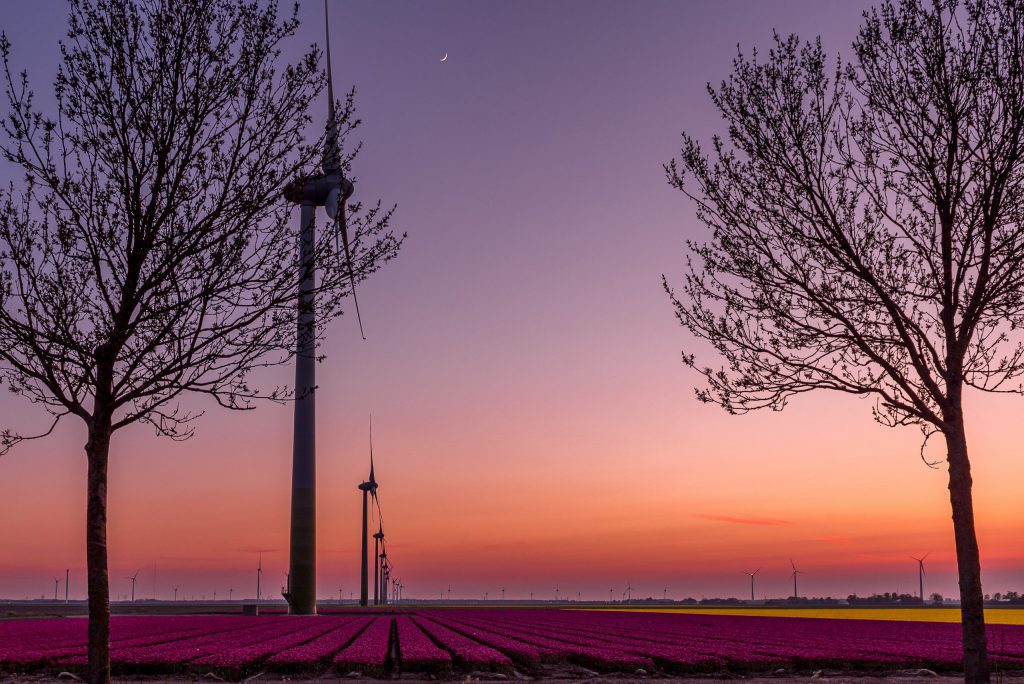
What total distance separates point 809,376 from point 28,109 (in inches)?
639

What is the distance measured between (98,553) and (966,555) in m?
16.2

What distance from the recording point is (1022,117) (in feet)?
54.4

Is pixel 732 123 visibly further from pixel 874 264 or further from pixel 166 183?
pixel 166 183

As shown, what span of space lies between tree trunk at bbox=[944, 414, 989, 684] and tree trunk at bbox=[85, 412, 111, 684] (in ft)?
51.2

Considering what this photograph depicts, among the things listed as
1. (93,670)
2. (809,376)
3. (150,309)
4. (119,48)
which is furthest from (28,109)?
(809,376)

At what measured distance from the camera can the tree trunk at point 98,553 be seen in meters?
15.5

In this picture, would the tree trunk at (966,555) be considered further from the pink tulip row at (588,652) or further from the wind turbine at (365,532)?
the wind turbine at (365,532)

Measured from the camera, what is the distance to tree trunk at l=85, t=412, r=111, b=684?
1552 centimetres

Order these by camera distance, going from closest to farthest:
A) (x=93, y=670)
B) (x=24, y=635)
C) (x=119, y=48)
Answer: (x=93, y=670), (x=119, y=48), (x=24, y=635)

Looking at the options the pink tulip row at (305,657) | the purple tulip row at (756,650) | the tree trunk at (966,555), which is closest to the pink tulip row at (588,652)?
the purple tulip row at (756,650)

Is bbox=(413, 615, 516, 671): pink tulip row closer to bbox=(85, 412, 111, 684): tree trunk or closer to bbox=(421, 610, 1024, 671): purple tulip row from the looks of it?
bbox=(421, 610, 1024, 671): purple tulip row

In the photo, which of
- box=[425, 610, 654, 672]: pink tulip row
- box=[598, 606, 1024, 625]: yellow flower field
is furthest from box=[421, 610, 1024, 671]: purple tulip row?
box=[598, 606, 1024, 625]: yellow flower field

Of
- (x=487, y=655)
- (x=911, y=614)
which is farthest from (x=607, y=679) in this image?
(x=911, y=614)

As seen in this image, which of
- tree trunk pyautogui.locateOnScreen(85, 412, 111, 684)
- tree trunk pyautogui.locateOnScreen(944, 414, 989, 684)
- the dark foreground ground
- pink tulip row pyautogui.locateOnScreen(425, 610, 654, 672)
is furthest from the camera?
pink tulip row pyautogui.locateOnScreen(425, 610, 654, 672)
